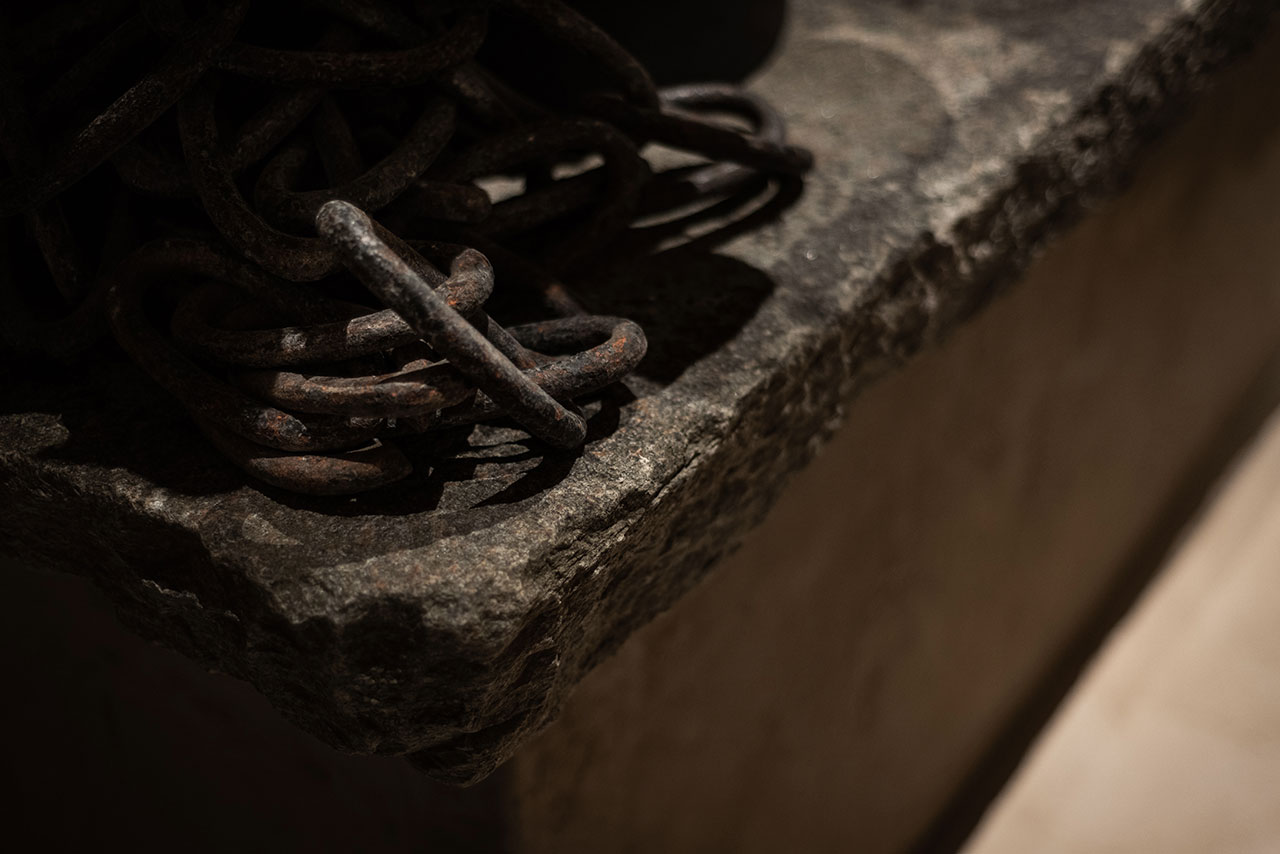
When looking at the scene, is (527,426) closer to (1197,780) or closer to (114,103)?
(114,103)

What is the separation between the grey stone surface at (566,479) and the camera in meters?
0.67

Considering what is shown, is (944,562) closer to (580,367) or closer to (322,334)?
(580,367)

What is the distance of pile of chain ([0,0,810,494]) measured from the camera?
0.69 metres

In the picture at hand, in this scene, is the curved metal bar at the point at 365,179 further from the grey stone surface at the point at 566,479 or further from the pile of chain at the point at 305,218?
the grey stone surface at the point at 566,479

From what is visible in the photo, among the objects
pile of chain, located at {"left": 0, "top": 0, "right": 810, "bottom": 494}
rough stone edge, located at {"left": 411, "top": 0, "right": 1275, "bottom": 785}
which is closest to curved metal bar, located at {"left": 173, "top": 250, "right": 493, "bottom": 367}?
pile of chain, located at {"left": 0, "top": 0, "right": 810, "bottom": 494}

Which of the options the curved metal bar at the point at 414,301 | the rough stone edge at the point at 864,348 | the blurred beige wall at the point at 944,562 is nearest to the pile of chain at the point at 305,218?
the curved metal bar at the point at 414,301

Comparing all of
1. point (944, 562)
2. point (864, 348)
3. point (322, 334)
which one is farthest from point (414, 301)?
point (944, 562)

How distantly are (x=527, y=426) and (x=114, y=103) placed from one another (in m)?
0.32

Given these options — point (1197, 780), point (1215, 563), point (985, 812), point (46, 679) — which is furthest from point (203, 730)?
point (1215, 563)

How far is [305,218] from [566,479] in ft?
0.76

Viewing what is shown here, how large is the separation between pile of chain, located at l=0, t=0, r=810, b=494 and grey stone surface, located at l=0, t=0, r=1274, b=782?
3cm

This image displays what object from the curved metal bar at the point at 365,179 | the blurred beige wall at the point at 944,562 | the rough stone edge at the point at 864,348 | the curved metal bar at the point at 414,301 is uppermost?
the curved metal bar at the point at 365,179

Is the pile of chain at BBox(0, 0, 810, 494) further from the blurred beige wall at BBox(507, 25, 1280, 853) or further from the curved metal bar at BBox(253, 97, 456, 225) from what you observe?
Result: the blurred beige wall at BBox(507, 25, 1280, 853)

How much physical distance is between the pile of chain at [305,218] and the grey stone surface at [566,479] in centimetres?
3
